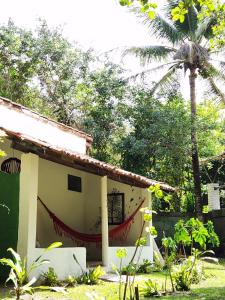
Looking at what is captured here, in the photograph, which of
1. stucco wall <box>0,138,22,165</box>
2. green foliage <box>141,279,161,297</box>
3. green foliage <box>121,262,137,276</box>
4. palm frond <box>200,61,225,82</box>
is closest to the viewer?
green foliage <box>121,262,137,276</box>

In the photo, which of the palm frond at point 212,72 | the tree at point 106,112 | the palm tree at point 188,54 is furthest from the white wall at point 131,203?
the palm frond at point 212,72

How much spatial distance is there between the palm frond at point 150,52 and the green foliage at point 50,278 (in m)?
9.31

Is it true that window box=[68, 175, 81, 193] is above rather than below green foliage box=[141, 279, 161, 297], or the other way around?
above

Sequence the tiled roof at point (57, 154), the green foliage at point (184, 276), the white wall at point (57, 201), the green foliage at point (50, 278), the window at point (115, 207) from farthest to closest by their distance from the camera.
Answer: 1. the window at point (115, 207)
2. the white wall at point (57, 201)
3. the green foliage at point (50, 278)
4. the tiled roof at point (57, 154)
5. the green foliage at point (184, 276)

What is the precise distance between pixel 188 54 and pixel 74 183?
5997 millimetres

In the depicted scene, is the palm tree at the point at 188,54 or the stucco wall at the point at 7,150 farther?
the palm tree at the point at 188,54

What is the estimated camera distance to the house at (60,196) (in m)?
6.03

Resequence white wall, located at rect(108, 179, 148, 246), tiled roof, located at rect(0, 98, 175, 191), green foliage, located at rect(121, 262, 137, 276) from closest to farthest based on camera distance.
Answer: green foliage, located at rect(121, 262, 137, 276)
tiled roof, located at rect(0, 98, 175, 191)
white wall, located at rect(108, 179, 148, 246)

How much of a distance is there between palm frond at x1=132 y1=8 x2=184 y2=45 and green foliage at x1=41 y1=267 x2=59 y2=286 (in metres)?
9.51

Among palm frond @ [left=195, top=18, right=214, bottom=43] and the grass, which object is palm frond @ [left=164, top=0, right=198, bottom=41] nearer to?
palm frond @ [left=195, top=18, right=214, bottom=43]

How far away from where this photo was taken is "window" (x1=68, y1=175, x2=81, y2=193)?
906cm

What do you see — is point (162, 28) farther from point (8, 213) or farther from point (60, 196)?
point (8, 213)

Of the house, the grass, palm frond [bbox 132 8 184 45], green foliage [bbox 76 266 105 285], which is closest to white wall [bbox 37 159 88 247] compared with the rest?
the house

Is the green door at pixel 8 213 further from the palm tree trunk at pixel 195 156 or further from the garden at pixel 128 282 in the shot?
the palm tree trunk at pixel 195 156
